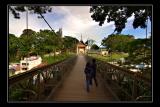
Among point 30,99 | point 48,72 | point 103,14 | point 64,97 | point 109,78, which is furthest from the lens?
point 109,78

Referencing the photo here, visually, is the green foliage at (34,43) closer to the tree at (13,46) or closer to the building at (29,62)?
the tree at (13,46)

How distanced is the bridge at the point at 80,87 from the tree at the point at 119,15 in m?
1.31

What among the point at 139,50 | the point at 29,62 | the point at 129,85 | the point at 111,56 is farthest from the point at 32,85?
the point at 139,50

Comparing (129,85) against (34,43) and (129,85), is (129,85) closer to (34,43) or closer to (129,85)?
(129,85)

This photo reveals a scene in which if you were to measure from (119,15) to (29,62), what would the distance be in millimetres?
2885

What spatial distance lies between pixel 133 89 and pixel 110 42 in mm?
1663

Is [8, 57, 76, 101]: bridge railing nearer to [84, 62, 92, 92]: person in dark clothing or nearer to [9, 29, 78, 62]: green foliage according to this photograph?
[9, 29, 78, 62]: green foliage

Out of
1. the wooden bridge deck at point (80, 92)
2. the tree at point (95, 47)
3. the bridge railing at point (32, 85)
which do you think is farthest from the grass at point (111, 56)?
the bridge railing at point (32, 85)

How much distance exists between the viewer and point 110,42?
38.4 feet

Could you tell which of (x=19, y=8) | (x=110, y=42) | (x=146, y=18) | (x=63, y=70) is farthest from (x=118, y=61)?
(x=63, y=70)

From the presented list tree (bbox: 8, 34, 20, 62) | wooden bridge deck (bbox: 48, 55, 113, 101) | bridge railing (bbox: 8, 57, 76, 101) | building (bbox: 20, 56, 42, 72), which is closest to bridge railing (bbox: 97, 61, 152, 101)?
wooden bridge deck (bbox: 48, 55, 113, 101)

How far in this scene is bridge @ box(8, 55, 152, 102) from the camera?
9.66 metres

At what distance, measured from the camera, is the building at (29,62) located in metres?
10.4
